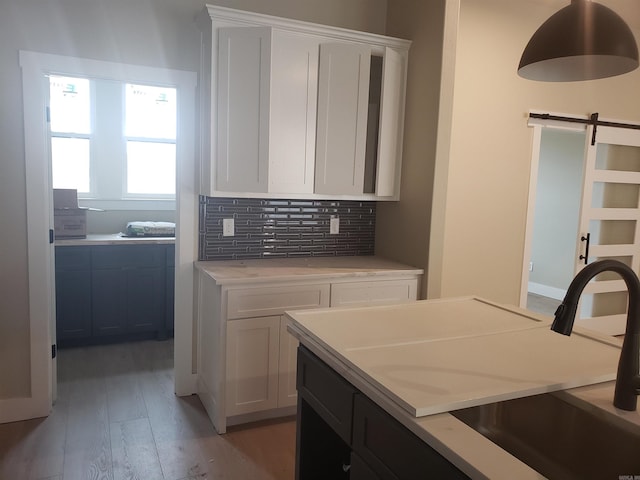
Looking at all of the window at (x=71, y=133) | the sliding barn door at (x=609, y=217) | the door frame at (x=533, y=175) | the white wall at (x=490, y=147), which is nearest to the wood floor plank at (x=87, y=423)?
the window at (x=71, y=133)

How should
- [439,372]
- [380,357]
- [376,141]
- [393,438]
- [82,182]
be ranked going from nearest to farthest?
[393,438], [439,372], [380,357], [376,141], [82,182]

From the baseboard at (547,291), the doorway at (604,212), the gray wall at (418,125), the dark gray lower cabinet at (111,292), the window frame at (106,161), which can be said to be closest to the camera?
the gray wall at (418,125)

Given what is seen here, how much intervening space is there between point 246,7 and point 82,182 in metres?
2.52

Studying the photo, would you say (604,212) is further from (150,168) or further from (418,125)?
(150,168)

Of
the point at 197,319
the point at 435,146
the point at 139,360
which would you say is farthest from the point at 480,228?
the point at 139,360

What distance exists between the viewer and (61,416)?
295cm

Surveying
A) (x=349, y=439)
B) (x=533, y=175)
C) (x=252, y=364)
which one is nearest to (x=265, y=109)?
(x=252, y=364)

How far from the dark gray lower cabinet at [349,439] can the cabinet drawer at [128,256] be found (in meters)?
2.74

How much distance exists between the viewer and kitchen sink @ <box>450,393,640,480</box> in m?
1.16

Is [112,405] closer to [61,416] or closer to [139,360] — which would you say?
[61,416]

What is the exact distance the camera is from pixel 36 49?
2.77 metres

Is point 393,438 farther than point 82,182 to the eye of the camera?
No

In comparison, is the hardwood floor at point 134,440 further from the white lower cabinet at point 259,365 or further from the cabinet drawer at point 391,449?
the cabinet drawer at point 391,449

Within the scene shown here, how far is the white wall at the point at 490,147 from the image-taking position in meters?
3.91
